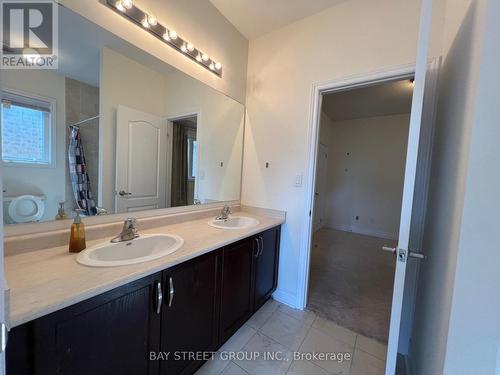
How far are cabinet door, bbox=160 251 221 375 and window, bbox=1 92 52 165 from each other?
901 millimetres

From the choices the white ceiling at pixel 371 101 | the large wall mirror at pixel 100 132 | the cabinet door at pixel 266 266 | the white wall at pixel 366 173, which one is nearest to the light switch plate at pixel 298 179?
the cabinet door at pixel 266 266

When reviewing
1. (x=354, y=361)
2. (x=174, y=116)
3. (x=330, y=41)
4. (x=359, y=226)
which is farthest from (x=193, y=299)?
(x=359, y=226)

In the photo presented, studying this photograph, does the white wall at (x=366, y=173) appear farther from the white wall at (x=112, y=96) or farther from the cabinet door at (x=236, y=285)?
the white wall at (x=112, y=96)

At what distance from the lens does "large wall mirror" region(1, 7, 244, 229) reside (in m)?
1.07

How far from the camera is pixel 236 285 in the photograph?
160 centimetres

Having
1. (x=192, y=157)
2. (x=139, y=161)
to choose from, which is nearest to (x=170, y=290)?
(x=139, y=161)

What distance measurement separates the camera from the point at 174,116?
1.79 metres

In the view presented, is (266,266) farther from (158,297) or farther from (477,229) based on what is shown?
(477,229)

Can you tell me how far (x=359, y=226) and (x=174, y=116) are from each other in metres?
4.64

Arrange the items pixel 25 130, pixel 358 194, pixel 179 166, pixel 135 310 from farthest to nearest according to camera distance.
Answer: pixel 358 194
pixel 179 166
pixel 25 130
pixel 135 310

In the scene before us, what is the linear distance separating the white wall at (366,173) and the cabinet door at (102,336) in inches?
171

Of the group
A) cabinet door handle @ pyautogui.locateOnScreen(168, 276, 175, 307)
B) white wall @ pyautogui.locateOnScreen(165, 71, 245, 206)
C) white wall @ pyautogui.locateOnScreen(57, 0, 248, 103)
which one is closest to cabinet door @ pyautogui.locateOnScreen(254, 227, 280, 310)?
white wall @ pyautogui.locateOnScreen(165, 71, 245, 206)

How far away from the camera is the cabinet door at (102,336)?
0.73 meters

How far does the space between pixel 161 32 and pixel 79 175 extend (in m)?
1.12
